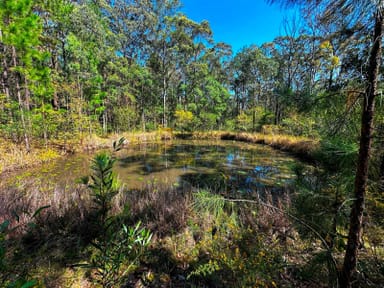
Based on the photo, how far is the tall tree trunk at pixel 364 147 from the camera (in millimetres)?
868

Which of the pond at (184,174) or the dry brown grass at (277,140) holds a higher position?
the dry brown grass at (277,140)

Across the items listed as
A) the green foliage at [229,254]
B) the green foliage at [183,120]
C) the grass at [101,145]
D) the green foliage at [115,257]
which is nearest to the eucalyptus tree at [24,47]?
the grass at [101,145]

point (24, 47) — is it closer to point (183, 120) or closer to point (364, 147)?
point (364, 147)

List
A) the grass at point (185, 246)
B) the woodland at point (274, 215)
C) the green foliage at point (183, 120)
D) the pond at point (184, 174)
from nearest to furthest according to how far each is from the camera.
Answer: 1. the woodland at point (274, 215)
2. the grass at point (185, 246)
3. the pond at point (184, 174)
4. the green foliage at point (183, 120)

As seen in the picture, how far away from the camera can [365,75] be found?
979 millimetres

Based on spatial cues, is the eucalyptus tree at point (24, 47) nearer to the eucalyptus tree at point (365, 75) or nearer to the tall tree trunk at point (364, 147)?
the eucalyptus tree at point (365, 75)

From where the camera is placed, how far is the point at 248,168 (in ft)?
21.3

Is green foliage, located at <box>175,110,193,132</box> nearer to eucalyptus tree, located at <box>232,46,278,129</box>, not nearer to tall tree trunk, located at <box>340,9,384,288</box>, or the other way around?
eucalyptus tree, located at <box>232,46,278,129</box>

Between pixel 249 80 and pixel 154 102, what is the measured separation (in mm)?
11949

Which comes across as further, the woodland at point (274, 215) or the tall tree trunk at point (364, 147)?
the woodland at point (274, 215)

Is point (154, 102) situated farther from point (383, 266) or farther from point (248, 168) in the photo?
point (383, 266)

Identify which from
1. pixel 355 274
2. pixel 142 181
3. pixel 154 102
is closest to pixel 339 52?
pixel 355 274

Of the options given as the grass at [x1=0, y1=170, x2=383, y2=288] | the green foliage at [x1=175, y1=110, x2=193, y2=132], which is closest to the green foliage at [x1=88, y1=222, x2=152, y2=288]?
the grass at [x1=0, y1=170, x2=383, y2=288]

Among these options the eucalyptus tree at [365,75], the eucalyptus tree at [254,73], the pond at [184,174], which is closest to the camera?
the eucalyptus tree at [365,75]
